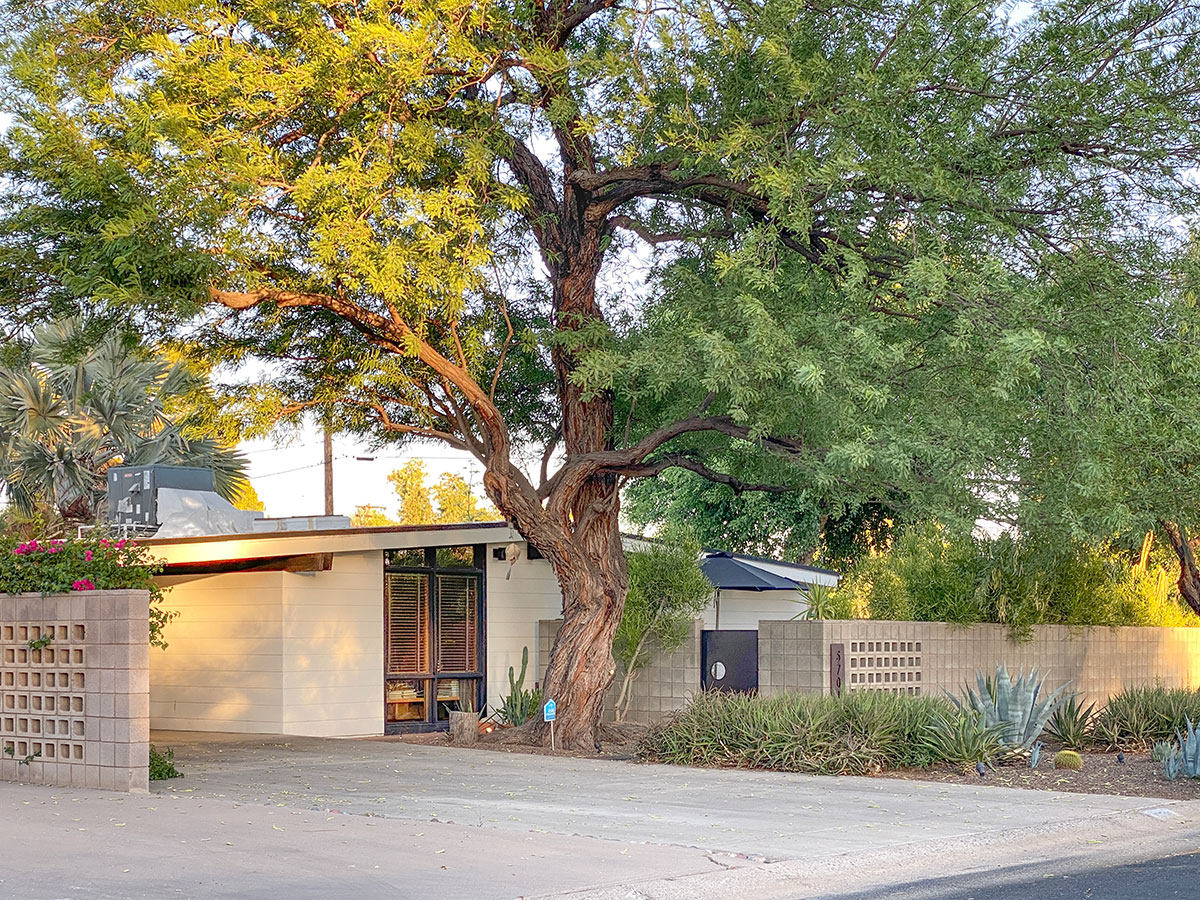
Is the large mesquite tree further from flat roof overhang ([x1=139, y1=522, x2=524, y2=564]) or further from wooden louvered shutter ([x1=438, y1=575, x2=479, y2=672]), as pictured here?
wooden louvered shutter ([x1=438, y1=575, x2=479, y2=672])

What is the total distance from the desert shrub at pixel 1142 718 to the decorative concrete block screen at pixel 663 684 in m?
5.16

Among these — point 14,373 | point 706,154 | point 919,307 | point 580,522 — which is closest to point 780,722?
point 580,522

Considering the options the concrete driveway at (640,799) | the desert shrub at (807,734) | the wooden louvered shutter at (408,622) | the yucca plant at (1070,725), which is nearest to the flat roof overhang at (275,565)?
the wooden louvered shutter at (408,622)

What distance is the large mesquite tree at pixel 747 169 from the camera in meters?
12.2

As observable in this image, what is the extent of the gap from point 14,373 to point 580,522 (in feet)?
51.4

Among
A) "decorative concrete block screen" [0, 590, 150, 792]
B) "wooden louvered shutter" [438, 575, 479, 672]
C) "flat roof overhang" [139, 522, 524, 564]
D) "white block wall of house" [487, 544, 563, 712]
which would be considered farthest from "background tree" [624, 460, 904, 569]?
"decorative concrete block screen" [0, 590, 150, 792]

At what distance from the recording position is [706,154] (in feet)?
44.4

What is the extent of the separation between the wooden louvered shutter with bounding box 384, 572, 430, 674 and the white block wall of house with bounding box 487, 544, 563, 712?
1128mm

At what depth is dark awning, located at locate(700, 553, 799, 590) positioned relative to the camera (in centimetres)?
2169

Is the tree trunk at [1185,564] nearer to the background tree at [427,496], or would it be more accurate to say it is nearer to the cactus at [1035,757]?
the cactus at [1035,757]

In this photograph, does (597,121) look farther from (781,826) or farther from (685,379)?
(781,826)

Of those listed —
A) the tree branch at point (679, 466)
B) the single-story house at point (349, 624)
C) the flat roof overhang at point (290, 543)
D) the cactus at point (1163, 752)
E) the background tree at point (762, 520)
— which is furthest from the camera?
the background tree at point (762, 520)

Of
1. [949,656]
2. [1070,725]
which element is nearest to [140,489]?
[949,656]

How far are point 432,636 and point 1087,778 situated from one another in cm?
1017
